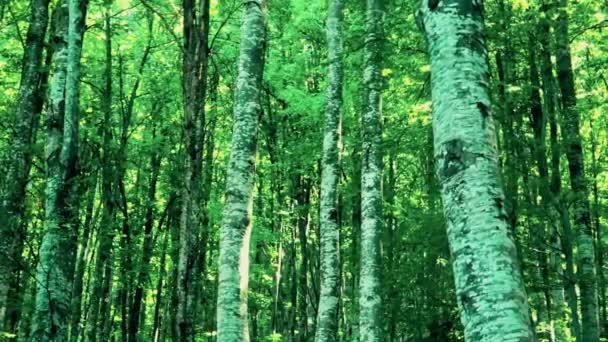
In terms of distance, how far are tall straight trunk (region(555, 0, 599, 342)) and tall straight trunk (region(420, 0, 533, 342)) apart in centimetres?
769

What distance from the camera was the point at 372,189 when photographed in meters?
11.7

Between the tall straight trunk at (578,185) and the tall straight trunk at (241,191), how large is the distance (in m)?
5.71

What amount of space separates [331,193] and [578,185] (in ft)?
16.4

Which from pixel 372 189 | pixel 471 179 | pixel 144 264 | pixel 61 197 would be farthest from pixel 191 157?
pixel 144 264

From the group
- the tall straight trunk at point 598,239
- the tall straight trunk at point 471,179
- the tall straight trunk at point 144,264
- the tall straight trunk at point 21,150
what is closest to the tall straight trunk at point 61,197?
the tall straight trunk at point 21,150

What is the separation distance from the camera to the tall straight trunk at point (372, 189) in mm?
11031

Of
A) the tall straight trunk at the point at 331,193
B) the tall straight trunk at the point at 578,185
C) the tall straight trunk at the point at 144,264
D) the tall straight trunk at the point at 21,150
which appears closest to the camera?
the tall straight trunk at the point at 21,150

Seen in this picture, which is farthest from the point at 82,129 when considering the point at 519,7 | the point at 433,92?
the point at 433,92

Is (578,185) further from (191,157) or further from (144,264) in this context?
(144,264)

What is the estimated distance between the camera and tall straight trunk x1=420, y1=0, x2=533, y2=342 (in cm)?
317

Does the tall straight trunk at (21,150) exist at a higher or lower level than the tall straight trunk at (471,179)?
higher

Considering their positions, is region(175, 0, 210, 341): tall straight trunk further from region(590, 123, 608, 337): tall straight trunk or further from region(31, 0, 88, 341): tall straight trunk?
region(590, 123, 608, 337): tall straight trunk

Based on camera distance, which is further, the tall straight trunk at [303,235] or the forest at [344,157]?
the tall straight trunk at [303,235]

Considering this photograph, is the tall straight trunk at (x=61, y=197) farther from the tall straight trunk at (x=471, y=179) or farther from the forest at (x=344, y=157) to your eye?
the tall straight trunk at (x=471, y=179)
